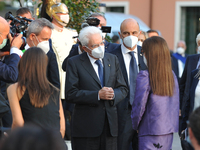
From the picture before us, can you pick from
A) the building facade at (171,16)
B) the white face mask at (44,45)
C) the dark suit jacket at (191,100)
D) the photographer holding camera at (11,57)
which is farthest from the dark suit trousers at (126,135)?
the building facade at (171,16)

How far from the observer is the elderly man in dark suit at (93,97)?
14.8ft

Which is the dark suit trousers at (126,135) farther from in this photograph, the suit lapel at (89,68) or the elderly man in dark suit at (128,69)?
the suit lapel at (89,68)

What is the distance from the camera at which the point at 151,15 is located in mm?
22297

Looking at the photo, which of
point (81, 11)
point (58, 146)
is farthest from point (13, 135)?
point (81, 11)

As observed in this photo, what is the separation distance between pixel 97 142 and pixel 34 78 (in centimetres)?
129

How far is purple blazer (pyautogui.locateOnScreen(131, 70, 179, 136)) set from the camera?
4.20m

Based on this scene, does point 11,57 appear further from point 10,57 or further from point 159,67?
point 159,67

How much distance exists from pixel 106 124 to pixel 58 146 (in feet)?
9.32

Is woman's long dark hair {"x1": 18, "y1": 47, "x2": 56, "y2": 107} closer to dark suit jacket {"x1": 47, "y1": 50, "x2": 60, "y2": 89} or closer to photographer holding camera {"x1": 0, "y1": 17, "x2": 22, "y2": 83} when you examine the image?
photographer holding camera {"x1": 0, "y1": 17, "x2": 22, "y2": 83}

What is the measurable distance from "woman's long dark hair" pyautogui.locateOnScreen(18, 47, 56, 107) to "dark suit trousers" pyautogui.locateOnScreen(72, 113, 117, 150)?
3.55 feet

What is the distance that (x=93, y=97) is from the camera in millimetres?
4480

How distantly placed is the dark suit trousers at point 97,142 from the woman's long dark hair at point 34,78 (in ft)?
3.55

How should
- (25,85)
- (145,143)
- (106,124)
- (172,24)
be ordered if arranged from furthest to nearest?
(172,24) → (106,124) → (145,143) → (25,85)

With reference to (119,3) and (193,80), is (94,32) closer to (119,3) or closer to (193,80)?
(193,80)
